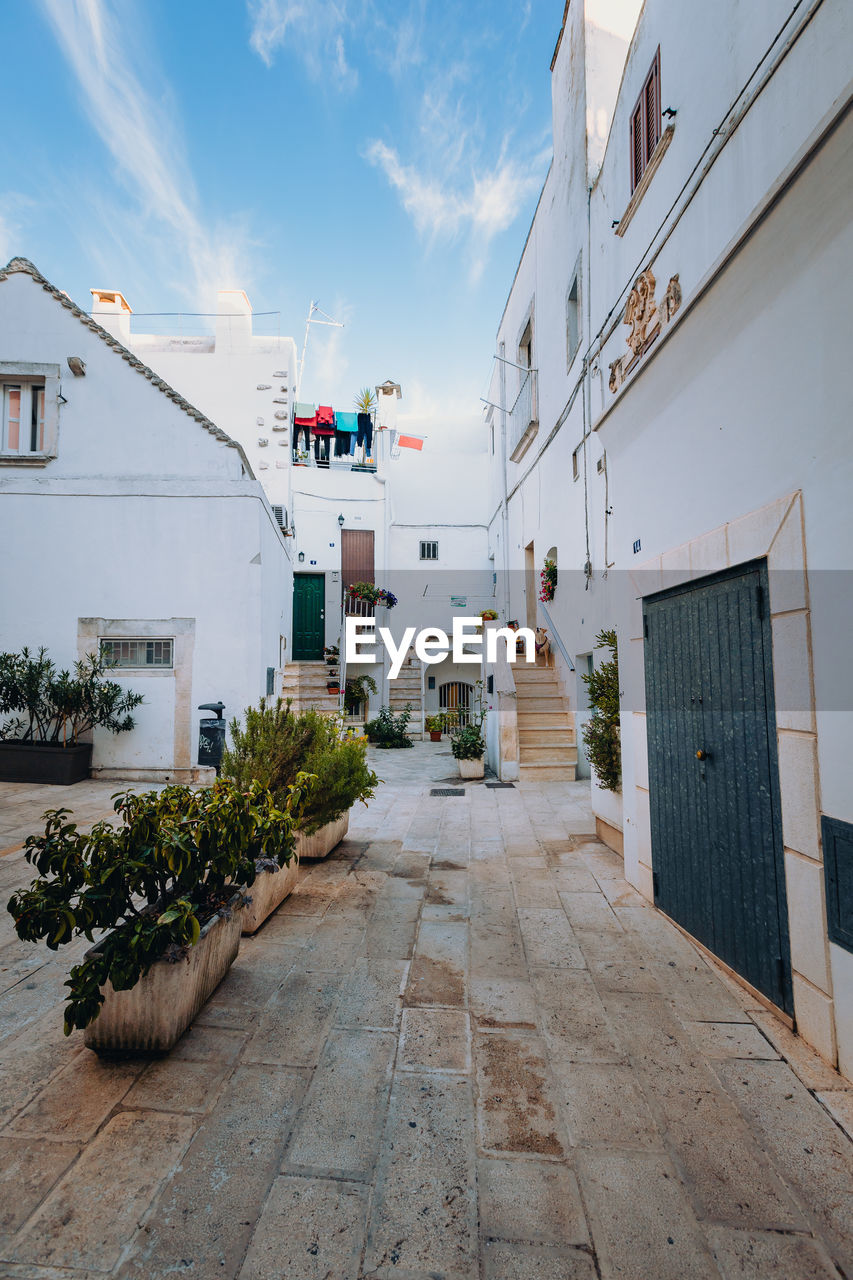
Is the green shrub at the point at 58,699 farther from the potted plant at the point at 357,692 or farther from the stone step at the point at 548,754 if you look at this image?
the potted plant at the point at 357,692

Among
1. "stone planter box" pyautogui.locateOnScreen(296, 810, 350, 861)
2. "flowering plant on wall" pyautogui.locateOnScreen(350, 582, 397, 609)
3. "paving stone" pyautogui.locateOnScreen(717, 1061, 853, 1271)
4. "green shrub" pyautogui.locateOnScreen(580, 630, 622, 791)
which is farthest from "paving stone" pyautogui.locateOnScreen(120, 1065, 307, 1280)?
"flowering plant on wall" pyautogui.locateOnScreen(350, 582, 397, 609)

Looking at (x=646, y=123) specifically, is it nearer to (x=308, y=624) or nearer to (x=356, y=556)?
(x=356, y=556)

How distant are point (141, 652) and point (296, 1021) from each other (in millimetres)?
7085

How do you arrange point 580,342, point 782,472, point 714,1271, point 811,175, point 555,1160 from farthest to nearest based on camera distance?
point 580,342 → point 782,472 → point 811,175 → point 555,1160 → point 714,1271

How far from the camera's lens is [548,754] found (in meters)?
9.33

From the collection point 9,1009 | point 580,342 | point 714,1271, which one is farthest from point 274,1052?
point 580,342

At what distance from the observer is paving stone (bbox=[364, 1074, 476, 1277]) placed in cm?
164

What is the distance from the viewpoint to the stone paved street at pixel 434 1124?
166cm

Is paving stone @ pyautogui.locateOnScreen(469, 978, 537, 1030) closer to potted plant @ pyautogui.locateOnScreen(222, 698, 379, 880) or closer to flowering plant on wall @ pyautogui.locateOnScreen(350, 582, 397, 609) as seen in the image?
potted plant @ pyautogui.locateOnScreen(222, 698, 379, 880)

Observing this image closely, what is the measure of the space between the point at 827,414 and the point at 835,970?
2.24 metres

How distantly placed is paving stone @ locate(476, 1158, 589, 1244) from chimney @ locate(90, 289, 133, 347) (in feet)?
56.5

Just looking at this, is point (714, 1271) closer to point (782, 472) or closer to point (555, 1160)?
point (555, 1160)

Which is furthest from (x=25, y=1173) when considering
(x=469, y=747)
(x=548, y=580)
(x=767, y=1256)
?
(x=548, y=580)

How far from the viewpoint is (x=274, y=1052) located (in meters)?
2.53
